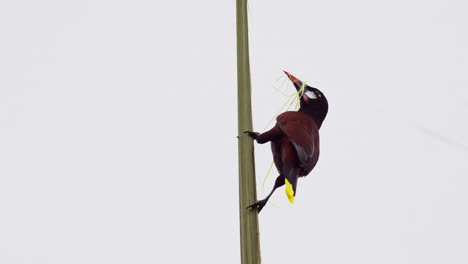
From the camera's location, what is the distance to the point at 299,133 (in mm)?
400

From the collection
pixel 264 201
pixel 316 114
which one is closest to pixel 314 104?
pixel 316 114

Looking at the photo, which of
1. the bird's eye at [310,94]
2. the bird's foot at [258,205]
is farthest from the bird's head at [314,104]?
the bird's foot at [258,205]

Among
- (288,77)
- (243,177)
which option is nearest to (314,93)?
(288,77)

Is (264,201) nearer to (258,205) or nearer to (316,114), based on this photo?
(258,205)

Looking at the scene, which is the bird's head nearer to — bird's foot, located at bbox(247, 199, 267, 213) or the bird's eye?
the bird's eye

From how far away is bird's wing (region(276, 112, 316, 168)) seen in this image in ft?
1.30

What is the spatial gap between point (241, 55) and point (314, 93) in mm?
100

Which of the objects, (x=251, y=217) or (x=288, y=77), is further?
(x=288, y=77)

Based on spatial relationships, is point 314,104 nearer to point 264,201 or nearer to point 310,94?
point 310,94

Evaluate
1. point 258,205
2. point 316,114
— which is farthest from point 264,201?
point 316,114

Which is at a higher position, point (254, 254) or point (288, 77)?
point (288, 77)

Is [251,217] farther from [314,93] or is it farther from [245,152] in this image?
[314,93]

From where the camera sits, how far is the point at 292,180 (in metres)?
0.40

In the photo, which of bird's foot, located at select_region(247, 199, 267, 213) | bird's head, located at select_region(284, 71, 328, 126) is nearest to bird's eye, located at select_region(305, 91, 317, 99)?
bird's head, located at select_region(284, 71, 328, 126)
